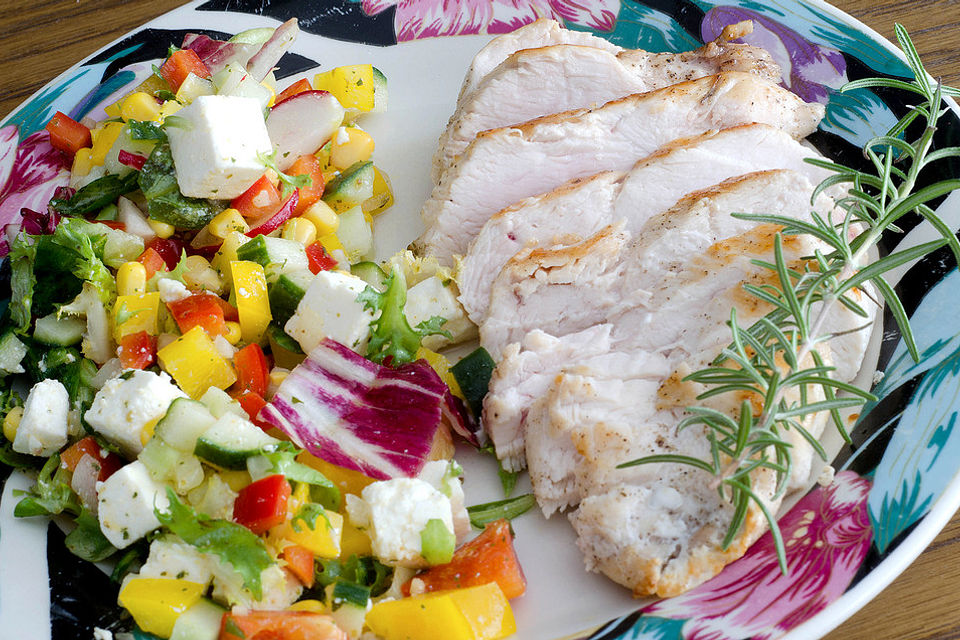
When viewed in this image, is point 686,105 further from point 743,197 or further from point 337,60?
point 337,60

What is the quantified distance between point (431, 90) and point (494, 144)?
3.25ft

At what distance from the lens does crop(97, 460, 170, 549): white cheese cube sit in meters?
2.68

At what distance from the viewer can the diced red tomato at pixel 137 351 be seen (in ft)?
10.3

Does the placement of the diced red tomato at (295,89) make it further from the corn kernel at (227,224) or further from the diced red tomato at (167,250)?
the diced red tomato at (167,250)

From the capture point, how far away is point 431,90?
438 cm

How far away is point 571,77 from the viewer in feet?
12.3

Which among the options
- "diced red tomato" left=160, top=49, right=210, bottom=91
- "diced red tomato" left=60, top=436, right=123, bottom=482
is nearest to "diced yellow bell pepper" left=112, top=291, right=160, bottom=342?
"diced red tomato" left=60, top=436, right=123, bottom=482

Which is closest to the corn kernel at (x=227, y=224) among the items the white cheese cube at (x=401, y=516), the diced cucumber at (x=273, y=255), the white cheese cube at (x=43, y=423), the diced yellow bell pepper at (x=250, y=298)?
the diced cucumber at (x=273, y=255)

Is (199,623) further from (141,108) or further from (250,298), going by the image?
(141,108)

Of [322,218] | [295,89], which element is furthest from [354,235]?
[295,89]

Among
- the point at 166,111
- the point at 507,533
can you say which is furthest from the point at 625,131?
the point at 166,111

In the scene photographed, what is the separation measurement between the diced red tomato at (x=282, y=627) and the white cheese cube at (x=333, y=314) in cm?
103

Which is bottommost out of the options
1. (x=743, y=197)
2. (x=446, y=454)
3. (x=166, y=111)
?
(x=446, y=454)

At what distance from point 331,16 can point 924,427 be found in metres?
3.48
